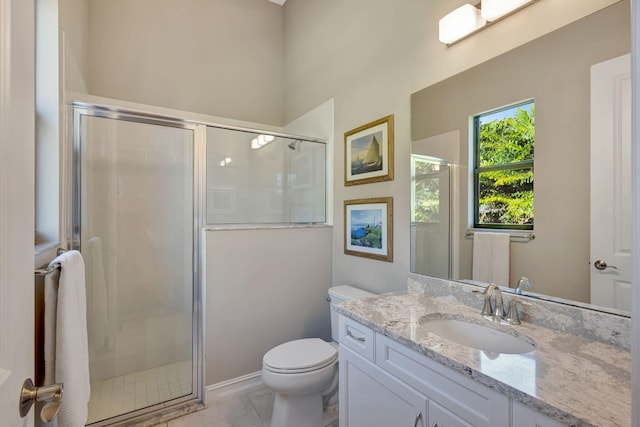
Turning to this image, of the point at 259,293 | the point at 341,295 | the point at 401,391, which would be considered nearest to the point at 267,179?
the point at 259,293

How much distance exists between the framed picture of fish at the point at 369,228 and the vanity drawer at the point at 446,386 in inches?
33.2

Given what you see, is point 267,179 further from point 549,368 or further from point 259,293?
point 549,368

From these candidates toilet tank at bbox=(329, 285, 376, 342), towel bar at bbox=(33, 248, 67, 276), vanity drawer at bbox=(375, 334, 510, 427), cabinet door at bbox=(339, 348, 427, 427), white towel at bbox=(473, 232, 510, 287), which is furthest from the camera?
toilet tank at bbox=(329, 285, 376, 342)

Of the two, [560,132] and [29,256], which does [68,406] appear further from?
[560,132]

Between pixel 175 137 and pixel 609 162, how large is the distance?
7.58ft

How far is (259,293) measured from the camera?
217 centimetres

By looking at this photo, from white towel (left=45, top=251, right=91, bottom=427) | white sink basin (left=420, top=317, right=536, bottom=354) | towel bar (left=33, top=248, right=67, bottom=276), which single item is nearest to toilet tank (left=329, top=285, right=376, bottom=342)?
white sink basin (left=420, top=317, right=536, bottom=354)

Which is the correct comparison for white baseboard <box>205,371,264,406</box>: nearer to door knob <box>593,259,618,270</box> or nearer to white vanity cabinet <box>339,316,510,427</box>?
white vanity cabinet <box>339,316,510,427</box>

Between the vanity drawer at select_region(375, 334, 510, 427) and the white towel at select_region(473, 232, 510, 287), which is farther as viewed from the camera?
the white towel at select_region(473, 232, 510, 287)

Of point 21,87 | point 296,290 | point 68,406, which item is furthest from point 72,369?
point 296,290

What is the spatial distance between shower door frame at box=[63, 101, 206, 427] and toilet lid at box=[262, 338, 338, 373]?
633mm

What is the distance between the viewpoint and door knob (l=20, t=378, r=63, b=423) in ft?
1.82

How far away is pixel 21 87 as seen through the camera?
0.57m

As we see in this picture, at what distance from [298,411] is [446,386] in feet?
3.44
